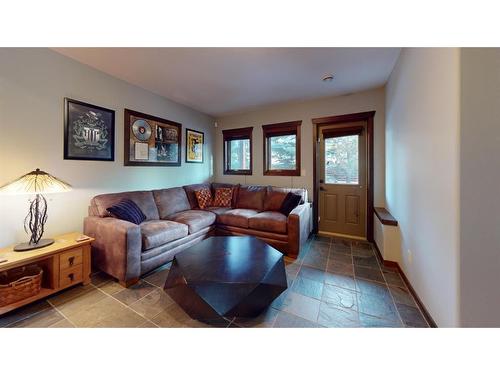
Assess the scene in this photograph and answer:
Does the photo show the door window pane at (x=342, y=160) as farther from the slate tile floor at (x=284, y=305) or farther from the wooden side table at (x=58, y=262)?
the wooden side table at (x=58, y=262)

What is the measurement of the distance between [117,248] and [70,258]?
414 millimetres

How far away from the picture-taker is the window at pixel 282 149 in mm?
3625

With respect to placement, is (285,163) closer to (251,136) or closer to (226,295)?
(251,136)

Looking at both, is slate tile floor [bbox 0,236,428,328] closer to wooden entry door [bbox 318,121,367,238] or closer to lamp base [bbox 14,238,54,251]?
lamp base [bbox 14,238,54,251]

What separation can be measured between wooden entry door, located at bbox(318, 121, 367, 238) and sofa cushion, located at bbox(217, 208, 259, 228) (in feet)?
5.01

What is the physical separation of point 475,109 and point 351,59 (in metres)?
1.53

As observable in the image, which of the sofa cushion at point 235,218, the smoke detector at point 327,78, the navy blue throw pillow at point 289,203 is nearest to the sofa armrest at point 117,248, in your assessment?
the sofa cushion at point 235,218

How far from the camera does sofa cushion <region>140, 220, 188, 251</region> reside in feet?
6.64

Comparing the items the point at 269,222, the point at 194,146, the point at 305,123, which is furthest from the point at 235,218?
the point at 305,123

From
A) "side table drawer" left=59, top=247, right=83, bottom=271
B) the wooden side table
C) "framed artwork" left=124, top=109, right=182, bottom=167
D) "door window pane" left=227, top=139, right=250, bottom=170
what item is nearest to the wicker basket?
the wooden side table

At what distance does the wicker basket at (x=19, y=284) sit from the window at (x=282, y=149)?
3405 millimetres

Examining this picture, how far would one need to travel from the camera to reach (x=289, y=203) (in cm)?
300

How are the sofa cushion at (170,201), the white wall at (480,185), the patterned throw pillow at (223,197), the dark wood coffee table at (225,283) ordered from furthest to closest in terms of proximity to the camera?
the patterned throw pillow at (223,197) < the sofa cushion at (170,201) < the dark wood coffee table at (225,283) < the white wall at (480,185)

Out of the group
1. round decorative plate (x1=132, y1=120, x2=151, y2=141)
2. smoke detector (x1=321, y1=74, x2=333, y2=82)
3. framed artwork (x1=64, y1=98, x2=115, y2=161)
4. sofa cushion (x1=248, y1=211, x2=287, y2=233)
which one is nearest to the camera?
framed artwork (x1=64, y1=98, x2=115, y2=161)
